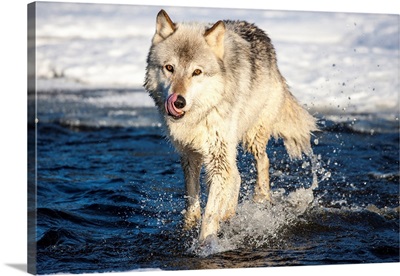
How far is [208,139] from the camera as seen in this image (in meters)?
5.05

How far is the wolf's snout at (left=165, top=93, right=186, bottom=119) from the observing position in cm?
457

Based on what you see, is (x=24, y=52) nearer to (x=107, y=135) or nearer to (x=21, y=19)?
(x=21, y=19)

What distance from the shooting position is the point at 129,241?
546 centimetres

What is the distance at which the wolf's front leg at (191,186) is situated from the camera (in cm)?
543

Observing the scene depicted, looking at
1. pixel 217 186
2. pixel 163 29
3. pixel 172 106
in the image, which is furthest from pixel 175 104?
pixel 217 186

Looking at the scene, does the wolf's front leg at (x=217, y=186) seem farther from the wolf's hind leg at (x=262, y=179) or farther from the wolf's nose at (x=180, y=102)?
the wolf's hind leg at (x=262, y=179)

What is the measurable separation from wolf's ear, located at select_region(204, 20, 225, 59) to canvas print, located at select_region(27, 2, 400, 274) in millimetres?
12

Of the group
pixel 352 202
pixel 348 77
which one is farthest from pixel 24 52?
pixel 348 77

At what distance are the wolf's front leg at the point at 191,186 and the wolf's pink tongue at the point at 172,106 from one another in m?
0.75

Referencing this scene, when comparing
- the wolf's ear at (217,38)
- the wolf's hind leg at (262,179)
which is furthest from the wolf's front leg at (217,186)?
the wolf's hind leg at (262,179)

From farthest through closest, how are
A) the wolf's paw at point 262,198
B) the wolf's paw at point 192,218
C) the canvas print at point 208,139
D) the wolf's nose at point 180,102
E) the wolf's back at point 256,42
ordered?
the wolf's paw at point 262,198
the wolf's back at point 256,42
the wolf's paw at point 192,218
the canvas print at point 208,139
the wolf's nose at point 180,102

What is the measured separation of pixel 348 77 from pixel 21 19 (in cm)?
512

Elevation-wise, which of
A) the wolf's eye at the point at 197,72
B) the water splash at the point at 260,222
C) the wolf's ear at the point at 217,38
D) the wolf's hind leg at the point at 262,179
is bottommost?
the water splash at the point at 260,222

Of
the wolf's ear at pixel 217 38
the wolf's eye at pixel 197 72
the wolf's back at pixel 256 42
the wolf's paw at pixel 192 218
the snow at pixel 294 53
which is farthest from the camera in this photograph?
the snow at pixel 294 53
